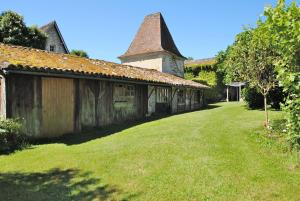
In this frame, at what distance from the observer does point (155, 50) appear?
111 feet

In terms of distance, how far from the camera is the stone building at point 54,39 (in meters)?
32.8

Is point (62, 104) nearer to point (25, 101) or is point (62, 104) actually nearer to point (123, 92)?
point (25, 101)

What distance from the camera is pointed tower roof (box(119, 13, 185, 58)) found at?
34781 mm

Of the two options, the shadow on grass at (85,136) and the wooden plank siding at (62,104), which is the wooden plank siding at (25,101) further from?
the shadow on grass at (85,136)

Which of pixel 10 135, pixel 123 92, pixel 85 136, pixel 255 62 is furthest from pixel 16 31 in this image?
pixel 255 62

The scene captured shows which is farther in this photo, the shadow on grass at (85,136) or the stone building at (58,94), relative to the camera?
the shadow on grass at (85,136)

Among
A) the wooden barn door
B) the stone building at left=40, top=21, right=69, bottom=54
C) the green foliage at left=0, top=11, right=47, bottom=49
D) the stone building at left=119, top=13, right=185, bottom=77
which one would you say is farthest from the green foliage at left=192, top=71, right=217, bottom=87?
the wooden barn door

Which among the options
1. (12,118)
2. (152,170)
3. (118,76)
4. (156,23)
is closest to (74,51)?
(156,23)

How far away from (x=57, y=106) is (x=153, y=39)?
79.8 feet

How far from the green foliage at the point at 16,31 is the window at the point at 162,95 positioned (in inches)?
591

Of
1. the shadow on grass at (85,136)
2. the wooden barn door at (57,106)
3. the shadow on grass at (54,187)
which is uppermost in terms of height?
the wooden barn door at (57,106)

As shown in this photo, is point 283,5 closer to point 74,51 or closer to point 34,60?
point 34,60

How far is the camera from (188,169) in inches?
312

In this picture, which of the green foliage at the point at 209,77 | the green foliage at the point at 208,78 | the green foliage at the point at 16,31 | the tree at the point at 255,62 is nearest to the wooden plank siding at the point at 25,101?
the tree at the point at 255,62
